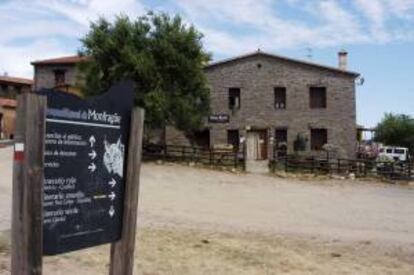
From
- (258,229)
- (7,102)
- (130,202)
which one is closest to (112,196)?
(130,202)

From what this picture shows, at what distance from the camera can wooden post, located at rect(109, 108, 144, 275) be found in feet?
20.9

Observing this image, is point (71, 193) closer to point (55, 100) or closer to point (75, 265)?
point (55, 100)

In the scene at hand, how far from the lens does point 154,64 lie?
36375 mm

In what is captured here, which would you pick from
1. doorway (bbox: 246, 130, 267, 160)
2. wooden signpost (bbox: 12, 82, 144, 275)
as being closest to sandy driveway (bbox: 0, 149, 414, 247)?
doorway (bbox: 246, 130, 267, 160)

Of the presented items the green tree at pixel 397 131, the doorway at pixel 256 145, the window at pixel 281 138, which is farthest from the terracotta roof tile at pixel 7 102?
the green tree at pixel 397 131

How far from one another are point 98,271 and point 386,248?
19.8ft

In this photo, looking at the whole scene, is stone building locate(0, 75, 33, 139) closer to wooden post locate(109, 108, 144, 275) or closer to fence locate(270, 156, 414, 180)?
fence locate(270, 156, 414, 180)

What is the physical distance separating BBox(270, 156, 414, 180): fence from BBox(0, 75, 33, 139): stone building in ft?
97.9

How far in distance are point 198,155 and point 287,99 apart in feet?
33.1

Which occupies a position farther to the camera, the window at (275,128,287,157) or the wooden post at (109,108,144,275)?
the window at (275,128,287,157)

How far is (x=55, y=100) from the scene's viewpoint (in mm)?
5375

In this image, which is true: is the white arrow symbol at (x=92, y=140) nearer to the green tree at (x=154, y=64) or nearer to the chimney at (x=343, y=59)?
the green tree at (x=154, y=64)

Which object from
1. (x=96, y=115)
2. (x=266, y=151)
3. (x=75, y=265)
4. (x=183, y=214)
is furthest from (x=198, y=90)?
(x=96, y=115)

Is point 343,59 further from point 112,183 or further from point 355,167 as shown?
point 112,183
